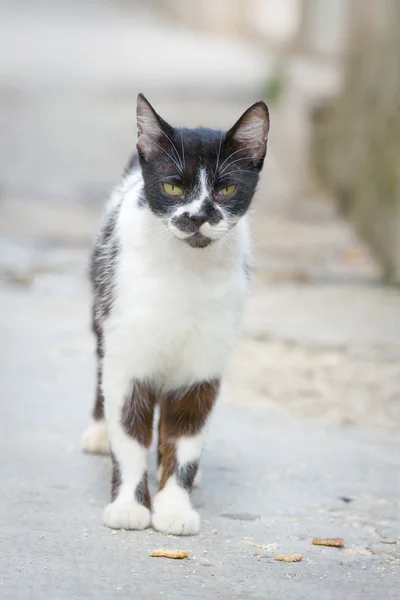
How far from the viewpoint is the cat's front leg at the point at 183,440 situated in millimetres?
3283

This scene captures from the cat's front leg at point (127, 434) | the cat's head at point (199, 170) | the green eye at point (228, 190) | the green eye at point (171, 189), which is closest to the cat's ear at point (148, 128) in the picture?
the cat's head at point (199, 170)

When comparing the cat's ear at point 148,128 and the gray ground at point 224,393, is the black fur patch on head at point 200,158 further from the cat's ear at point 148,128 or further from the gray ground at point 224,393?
the gray ground at point 224,393

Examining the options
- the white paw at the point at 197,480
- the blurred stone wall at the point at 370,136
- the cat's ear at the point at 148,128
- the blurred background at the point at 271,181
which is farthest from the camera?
the blurred stone wall at the point at 370,136

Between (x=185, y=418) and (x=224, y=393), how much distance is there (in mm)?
1546

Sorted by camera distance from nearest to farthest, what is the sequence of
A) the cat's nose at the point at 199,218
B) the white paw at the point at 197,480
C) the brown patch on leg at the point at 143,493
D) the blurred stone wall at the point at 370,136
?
the cat's nose at the point at 199,218 < the brown patch on leg at the point at 143,493 < the white paw at the point at 197,480 < the blurred stone wall at the point at 370,136

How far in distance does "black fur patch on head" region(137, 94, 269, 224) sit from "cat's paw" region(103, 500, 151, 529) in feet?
2.91

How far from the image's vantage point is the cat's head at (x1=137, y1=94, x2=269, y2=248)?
305 cm

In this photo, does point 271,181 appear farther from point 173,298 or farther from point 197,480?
point 173,298

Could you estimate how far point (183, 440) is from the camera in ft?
11.0

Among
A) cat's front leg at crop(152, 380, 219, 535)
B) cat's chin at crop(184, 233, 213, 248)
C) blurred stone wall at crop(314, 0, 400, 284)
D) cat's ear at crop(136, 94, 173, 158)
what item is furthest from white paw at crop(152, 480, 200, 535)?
blurred stone wall at crop(314, 0, 400, 284)

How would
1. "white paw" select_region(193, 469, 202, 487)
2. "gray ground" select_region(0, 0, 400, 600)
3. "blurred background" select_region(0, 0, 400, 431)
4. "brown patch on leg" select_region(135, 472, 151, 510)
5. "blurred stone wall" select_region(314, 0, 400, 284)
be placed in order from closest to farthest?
"gray ground" select_region(0, 0, 400, 600), "brown patch on leg" select_region(135, 472, 151, 510), "white paw" select_region(193, 469, 202, 487), "blurred background" select_region(0, 0, 400, 431), "blurred stone wall" select_region(314, 0, 400, 284)

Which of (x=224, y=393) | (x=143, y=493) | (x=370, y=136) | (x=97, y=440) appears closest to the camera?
(x=143, y=493)

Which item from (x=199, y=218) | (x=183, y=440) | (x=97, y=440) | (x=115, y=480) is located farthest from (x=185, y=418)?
(x=199, y=218)

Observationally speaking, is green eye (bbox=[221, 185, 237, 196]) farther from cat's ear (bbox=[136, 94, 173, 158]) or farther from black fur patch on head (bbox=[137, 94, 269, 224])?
cat's ear (bbox=[136, 94, 173, 158])
